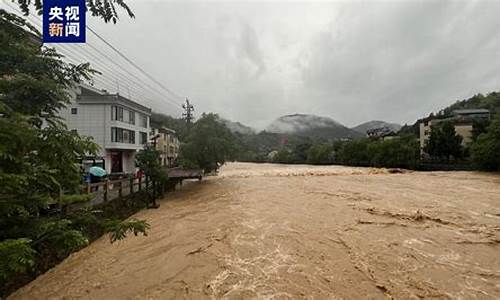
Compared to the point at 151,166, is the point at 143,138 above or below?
above

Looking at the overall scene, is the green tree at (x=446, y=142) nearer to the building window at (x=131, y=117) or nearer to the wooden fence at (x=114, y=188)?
the building window at (x=131, y=117)

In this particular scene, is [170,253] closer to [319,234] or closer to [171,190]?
[319,234]

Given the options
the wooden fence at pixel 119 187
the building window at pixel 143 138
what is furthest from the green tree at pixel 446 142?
the building window at pixel 143 138

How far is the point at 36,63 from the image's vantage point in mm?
3875

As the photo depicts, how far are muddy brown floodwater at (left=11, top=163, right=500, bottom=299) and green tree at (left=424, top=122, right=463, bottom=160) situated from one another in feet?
117

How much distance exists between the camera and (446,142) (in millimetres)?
47125

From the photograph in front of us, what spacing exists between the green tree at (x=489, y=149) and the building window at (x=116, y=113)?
38273 millimetres

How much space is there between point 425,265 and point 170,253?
7.13 meters

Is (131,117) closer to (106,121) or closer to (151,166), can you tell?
(106,121)

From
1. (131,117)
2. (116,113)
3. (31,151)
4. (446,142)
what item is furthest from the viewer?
(446,142)

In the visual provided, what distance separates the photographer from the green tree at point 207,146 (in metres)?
27.4

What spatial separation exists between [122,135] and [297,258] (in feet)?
78.5

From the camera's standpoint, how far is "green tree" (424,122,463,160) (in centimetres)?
4706

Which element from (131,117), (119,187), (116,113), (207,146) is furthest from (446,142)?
(119,187)
